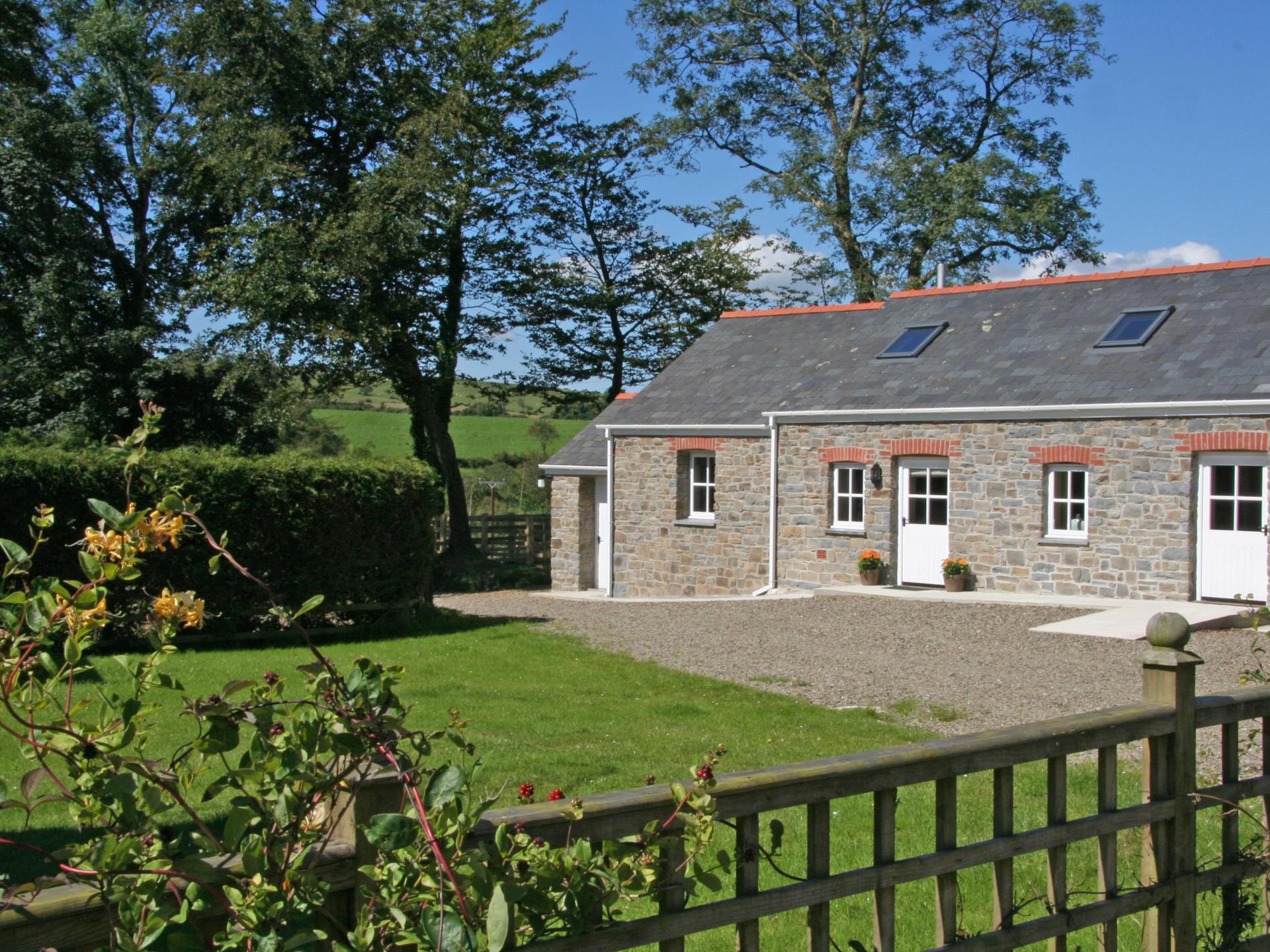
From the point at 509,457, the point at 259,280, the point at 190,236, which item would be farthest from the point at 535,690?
the point at 509,457

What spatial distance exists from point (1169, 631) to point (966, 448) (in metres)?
15.8

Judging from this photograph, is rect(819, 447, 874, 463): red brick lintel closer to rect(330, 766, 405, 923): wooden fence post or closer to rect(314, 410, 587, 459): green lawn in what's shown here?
rect(330, 766, 405, 923): wooden fence post

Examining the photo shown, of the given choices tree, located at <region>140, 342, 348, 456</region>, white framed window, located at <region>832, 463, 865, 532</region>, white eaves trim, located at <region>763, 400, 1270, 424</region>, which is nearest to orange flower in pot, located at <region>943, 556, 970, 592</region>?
white framed window, located at <region>832, 463, 865, 532</region>

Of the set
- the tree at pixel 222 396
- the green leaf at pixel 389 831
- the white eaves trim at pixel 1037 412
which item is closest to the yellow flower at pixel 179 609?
the green leaf at pixel 389 831

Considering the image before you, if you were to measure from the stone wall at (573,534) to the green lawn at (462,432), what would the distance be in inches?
873

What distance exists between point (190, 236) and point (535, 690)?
2443 cm

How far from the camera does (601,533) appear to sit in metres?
26.2

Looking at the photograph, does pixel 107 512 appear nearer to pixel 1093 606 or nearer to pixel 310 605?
pixel 310 605

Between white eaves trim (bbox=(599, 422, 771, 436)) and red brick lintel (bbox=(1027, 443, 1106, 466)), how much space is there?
16.8 feet

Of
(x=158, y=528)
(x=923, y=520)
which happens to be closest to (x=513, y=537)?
(x=923, y=520)

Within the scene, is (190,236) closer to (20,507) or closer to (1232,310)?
(20,507)

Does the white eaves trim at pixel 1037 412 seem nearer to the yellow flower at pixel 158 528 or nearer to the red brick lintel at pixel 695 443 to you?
the red brick lintel at pixel 695 443

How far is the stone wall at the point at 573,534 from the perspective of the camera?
2620cm

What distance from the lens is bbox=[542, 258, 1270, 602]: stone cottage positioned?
55.6 ft
